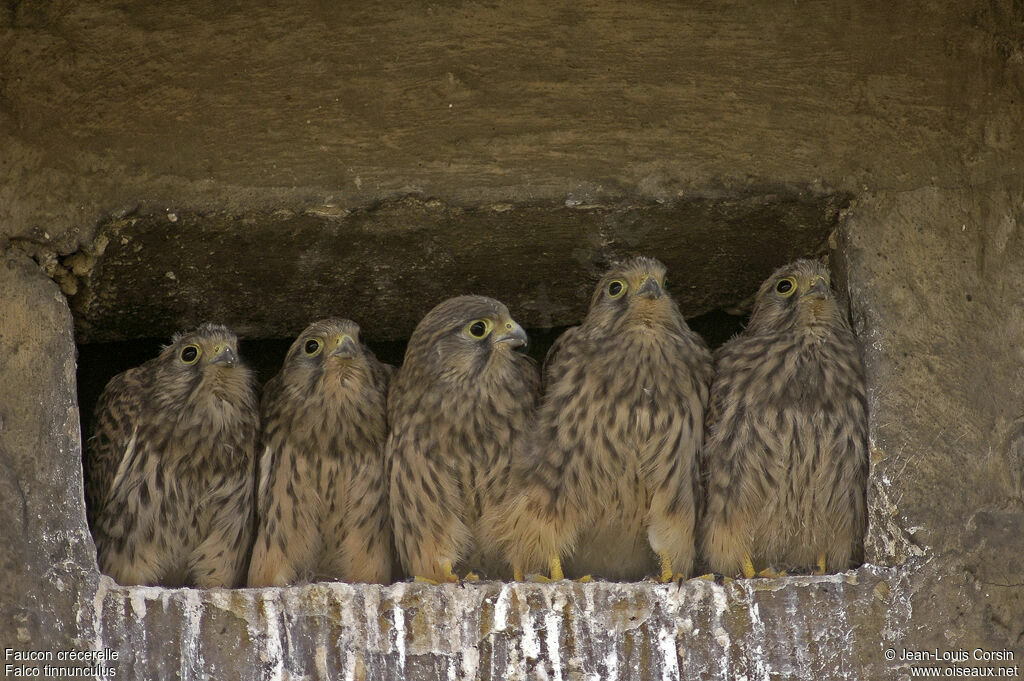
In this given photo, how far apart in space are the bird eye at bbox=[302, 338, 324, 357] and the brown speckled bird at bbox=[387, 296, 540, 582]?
322 millimetres

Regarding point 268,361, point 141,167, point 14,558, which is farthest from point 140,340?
point 14,558

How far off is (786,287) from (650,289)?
1.56 feet

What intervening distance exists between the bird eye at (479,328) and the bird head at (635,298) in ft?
1.16

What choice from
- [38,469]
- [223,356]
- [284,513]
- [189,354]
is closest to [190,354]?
[189,354]

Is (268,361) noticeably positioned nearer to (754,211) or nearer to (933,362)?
(754,211)

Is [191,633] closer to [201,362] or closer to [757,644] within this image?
[201,362]

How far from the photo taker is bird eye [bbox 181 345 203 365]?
4.79 m

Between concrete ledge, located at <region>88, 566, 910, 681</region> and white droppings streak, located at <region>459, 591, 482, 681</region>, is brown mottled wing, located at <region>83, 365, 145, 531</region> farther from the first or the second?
white droppings streak, located at <region>459, 591, 482, 681</region>

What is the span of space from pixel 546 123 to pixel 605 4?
43cm

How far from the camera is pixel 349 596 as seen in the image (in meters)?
4.15

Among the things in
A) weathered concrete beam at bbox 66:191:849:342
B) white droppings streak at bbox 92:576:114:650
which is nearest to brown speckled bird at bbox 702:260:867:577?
weathered concrete beam at bbox 66:191:849:342

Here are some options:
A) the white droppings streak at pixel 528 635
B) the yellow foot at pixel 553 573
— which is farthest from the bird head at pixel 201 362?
the white droppings streak at pixel 528 635

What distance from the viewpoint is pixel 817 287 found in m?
4.61

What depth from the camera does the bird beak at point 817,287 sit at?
460cm
